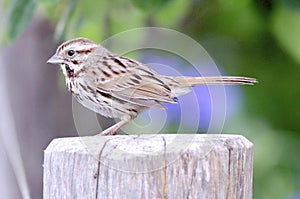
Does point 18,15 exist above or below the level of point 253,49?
above

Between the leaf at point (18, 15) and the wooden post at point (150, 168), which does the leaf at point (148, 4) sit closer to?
the leaf at point (18, 15)

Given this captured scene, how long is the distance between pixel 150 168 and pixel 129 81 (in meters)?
0.75

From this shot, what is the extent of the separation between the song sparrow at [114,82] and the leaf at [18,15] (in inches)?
18.5

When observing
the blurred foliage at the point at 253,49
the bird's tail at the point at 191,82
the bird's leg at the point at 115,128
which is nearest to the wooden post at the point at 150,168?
the bird's leg at the point at 115,128

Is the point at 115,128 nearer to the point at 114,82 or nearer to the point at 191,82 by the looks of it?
the point at 114,82

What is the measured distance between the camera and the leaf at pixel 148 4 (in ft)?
12.0

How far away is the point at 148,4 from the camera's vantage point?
12.1 ft

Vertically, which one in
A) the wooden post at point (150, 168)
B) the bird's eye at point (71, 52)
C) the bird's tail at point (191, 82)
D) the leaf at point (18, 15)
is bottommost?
the wooden post at point (150, 168)

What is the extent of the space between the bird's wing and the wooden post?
45 cm

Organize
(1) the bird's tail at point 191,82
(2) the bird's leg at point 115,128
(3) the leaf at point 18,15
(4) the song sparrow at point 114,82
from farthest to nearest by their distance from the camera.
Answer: (3) the leaf at point 18,15 < (1) the bird's tail at point 191,82 < (4) the song sparrow at point 114,82 < (2) the bird's leg at point 115,128

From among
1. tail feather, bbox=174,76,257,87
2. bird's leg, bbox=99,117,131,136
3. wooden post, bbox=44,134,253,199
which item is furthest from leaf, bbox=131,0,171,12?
wooden post, bbox=44,134,253,199

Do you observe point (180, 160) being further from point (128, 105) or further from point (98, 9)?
point (98, 9)

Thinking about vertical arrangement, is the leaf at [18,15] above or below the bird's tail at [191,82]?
above

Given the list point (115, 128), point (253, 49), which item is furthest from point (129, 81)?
point (253, 49)
